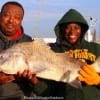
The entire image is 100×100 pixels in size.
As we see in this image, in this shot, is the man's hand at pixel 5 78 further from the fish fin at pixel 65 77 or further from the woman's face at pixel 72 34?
the woman's face at pixel 72 34

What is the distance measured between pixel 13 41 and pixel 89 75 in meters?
1.33

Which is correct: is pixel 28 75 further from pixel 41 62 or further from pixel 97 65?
pixel 97 65

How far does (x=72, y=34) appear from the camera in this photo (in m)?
7.38

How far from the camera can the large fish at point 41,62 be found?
686 cm

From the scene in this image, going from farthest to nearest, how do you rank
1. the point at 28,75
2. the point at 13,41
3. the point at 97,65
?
the point at 13,41 → the point at 97,65 → the point at 28,75

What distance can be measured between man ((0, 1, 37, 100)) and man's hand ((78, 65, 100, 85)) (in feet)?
2.30

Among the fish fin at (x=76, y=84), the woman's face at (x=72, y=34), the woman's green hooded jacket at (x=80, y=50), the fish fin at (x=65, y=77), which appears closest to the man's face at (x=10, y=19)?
the woman's green hooded jacket at (x=80, y=50)

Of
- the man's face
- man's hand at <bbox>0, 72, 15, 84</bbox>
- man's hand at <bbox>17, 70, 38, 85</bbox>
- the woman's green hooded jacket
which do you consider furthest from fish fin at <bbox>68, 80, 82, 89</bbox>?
the man's face

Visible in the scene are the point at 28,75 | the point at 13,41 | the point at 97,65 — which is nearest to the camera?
the point at 28,75

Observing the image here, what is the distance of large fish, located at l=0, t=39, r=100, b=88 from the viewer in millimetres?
6863

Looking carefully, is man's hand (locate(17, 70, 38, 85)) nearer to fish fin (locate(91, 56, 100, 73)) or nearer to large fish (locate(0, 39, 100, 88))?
large fish (locate(0, 39, 100, 88))

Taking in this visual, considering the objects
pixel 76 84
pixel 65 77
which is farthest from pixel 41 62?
pixel 76 84

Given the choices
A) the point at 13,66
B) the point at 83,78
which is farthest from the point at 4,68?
the point at 83,78

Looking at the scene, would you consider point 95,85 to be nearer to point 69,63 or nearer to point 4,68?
point 69,63
